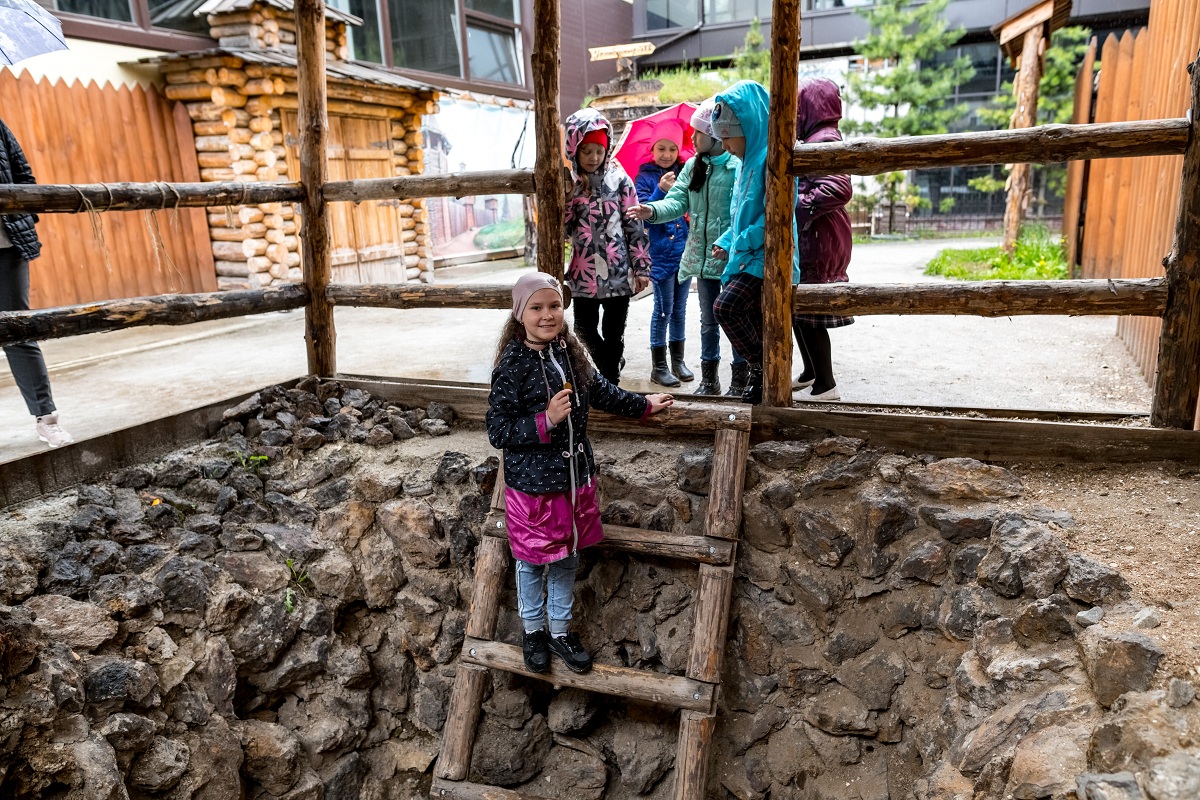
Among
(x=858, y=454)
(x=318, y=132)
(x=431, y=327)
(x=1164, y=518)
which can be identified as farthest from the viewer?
(x=431, y=327)

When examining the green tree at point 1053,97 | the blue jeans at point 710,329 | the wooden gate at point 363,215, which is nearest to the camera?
the blue jeans at point 710,329

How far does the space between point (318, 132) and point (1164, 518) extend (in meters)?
4.57

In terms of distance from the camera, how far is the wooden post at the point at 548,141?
13.4 feet

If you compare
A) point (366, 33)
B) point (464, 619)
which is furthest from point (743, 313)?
point (366, 33)

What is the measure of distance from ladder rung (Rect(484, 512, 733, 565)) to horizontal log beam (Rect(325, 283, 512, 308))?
1.37 meters

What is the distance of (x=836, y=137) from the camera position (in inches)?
155

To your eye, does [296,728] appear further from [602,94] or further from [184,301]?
[602,94]

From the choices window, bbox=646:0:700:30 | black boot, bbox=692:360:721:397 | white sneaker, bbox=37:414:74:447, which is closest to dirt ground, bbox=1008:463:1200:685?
black boot, bbox=692:360:721:397

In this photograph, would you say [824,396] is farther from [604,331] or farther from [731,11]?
[731,11]

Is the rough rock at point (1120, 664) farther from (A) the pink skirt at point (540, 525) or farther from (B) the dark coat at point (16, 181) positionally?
(B) the dark coat at point (16, 181)

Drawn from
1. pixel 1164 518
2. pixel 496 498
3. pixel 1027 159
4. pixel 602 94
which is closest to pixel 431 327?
pixel 496 498

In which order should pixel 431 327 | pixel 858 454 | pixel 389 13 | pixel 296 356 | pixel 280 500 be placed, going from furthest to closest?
pixel 389 13 → pixel 431 327 → pixel 296 356 → pixel 280 500 → pixel 858 454

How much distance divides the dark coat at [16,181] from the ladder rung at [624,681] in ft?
9.35

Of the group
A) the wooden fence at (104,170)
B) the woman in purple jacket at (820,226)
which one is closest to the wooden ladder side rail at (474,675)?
the woman in purple jacket at (820,226)
